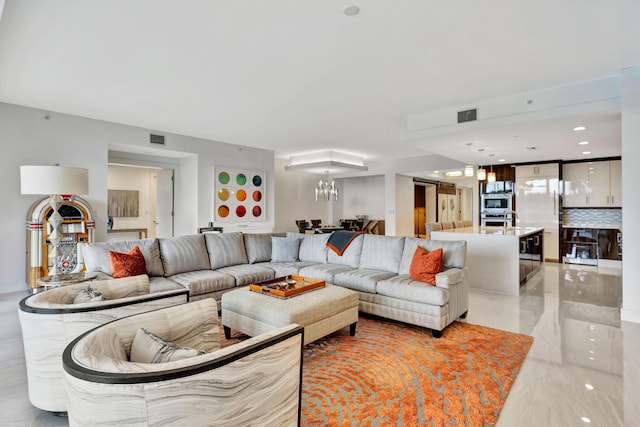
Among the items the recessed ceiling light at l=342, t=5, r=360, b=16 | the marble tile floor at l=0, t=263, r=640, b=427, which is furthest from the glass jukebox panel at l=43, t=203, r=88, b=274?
the recessed ceiling light at l=342, t=5, r=360, b=16

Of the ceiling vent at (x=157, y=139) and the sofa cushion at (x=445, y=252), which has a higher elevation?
the ceiling vent at (x=157, y=139)

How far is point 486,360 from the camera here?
269 centimetres

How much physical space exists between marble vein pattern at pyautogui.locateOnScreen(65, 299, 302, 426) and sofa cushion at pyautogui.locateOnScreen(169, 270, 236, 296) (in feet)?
6.80

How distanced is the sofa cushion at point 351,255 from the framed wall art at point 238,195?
135 inches

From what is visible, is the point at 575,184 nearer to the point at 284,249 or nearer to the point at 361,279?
the point at 361,279

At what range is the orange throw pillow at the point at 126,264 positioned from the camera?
3.41 meters

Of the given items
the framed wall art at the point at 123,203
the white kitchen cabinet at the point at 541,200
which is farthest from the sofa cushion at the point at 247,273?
the white kitchen cabinet at the point at 541,200

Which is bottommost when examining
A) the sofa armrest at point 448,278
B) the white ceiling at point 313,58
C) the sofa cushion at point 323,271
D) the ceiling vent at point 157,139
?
the sofa cushion at point 323,271

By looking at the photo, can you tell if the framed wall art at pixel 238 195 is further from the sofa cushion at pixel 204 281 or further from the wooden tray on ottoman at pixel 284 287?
the wooden tray on ottoman at pixel 284 287

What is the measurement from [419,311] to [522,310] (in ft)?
5.41

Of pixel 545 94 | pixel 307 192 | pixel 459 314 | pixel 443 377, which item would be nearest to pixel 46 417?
pixel 443 377

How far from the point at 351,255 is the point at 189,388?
11.4ft

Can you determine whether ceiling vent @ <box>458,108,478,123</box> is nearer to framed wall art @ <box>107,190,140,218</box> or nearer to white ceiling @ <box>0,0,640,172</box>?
white ceiling @ <box>0,0,640,172</box>

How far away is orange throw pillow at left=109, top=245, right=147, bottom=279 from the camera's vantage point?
341 centimetres
